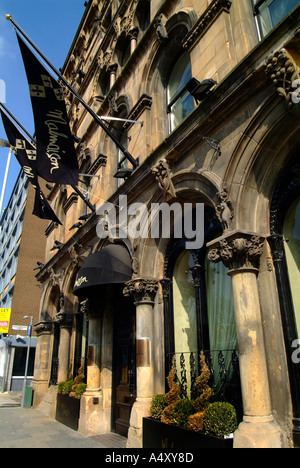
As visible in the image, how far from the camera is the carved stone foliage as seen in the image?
5.52 m

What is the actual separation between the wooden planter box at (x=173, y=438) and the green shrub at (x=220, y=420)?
13 cm

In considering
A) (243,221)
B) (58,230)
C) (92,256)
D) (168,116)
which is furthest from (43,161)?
(58,230)

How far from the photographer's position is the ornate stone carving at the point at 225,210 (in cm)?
643

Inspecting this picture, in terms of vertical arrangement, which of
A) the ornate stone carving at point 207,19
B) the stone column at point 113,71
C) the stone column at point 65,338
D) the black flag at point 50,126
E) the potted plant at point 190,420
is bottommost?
the potted plant at point 190,420

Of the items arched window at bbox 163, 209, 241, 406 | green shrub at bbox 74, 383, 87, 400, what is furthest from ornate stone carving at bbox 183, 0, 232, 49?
green shrub at bbox 74, 383, 87, 400

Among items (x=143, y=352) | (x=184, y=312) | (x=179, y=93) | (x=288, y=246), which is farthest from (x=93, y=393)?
(x=179, y=93)

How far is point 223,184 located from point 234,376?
366cm

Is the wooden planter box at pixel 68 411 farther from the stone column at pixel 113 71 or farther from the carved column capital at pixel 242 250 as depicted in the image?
the stone column at pixel 113 71

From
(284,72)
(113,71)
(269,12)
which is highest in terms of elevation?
(113,71)

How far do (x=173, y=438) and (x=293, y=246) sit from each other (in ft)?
14.2

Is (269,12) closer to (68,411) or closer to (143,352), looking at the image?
(143,352)

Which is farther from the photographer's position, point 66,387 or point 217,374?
point 66,387

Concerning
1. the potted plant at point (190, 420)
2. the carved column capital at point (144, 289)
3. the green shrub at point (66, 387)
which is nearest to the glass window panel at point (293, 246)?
the potted plant at point (190, 420)

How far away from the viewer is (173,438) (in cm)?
679
